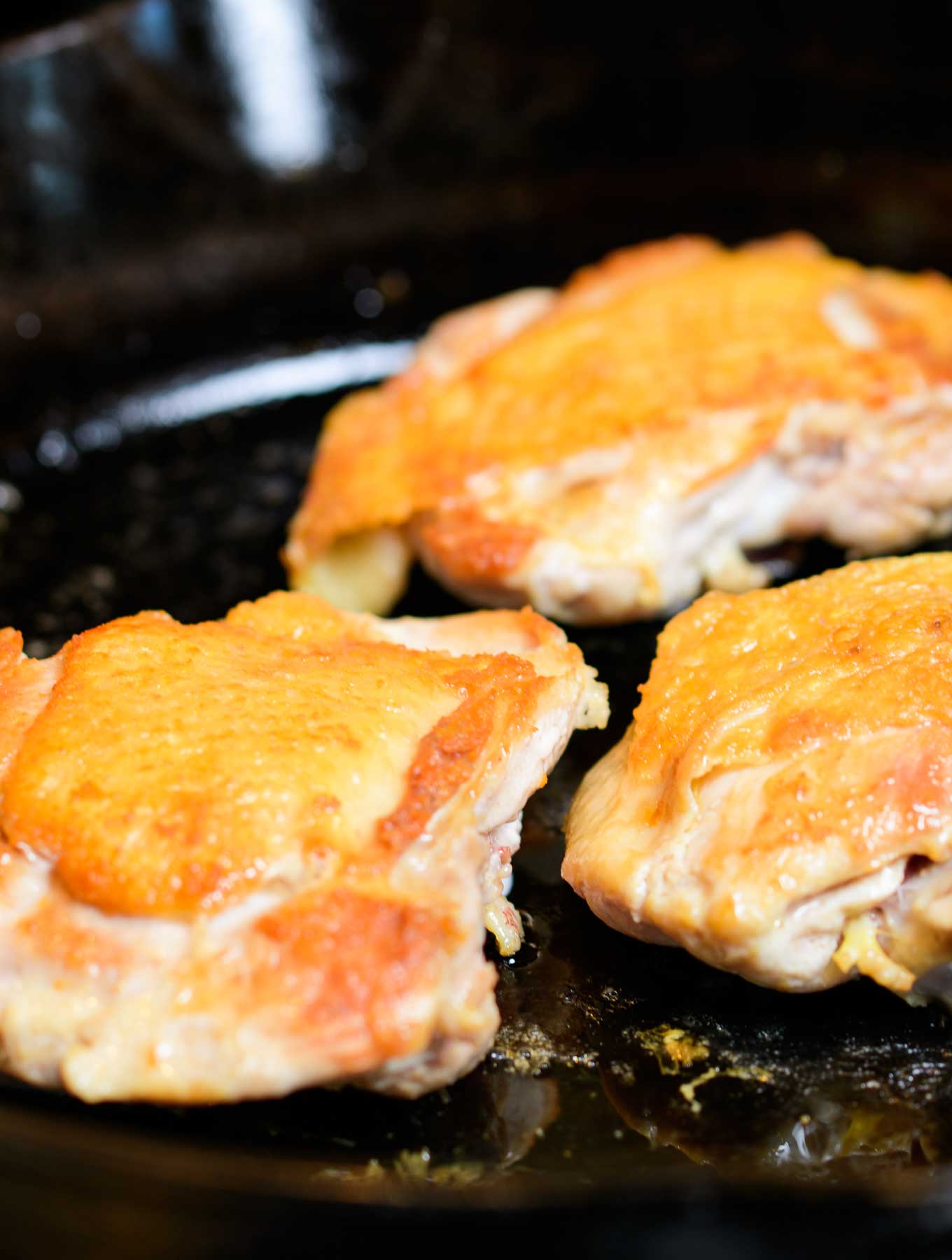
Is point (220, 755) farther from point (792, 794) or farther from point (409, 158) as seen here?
point (409, 158)

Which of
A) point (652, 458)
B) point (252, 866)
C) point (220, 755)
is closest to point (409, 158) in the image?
point (652, 458)

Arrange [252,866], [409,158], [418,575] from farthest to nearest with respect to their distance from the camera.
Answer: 1. [409,158]
2. [418,575]
3. [252,866]

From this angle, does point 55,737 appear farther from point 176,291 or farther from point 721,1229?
point 176,291

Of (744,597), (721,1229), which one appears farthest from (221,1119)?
(744,597)

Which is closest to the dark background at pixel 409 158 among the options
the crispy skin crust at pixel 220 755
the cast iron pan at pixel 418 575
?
the cast iron pan at pixel 418 575

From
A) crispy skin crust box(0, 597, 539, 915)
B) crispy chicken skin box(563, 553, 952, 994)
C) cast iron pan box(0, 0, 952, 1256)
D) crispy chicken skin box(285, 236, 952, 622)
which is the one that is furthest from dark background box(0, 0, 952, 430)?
crispy chicken skin box(563, 553, 952, 994)

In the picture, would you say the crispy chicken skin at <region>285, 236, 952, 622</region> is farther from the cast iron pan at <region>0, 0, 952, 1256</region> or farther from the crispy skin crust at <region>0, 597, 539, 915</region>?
the crispy skin crust at <region>0, 597, 539, 915</region>
